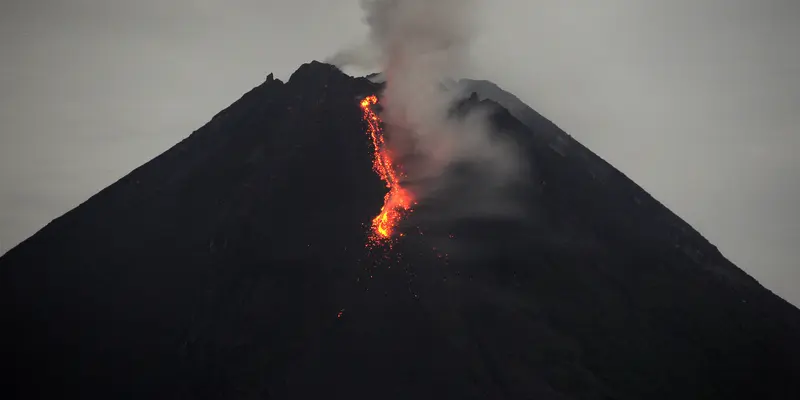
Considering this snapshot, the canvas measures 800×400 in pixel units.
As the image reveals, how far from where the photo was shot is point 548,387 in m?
31.1

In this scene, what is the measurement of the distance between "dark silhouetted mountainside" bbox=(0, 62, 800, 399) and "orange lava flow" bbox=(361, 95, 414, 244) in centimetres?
78

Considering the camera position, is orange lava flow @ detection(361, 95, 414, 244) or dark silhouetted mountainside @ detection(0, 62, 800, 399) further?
orange lava flow @ detection(361, 95, 414, 244)

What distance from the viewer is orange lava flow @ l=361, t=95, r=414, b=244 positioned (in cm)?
3991

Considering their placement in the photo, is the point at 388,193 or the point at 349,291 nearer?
the point at 349,291

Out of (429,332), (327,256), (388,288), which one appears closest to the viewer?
(429,332)

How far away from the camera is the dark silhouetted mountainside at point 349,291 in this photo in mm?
32406

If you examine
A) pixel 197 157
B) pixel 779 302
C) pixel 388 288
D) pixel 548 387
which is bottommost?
pixel 548 387

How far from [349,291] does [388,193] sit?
946 cm

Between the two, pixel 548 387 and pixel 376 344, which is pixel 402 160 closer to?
pixel 376 344

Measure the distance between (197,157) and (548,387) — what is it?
32.0m

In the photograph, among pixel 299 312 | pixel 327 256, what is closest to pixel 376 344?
pixel 299 312

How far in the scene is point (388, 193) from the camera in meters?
43.1

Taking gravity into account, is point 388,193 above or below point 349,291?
above

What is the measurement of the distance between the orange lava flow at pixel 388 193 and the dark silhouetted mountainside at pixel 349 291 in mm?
778
